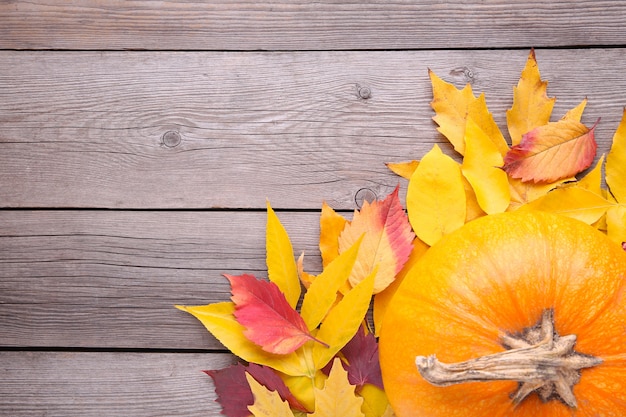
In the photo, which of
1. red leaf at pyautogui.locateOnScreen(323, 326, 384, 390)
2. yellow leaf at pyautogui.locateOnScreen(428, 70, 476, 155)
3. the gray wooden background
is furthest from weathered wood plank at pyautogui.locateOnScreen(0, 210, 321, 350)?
yellow leaf at pyautogui.locateOnScreen(428, 70, 476, 155)

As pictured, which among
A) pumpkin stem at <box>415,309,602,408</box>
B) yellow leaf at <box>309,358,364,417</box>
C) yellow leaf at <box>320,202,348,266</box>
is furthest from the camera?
yellow leaf at <box>320,202,348,266</box>

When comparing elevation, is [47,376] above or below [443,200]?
below

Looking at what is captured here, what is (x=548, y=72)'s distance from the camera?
0.78 m

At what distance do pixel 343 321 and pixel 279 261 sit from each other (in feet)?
0.38

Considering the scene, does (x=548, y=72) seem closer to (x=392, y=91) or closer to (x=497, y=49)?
(x=497, y=49)

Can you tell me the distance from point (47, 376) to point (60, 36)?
498 mm

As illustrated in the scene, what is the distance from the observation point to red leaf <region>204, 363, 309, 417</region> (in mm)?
713

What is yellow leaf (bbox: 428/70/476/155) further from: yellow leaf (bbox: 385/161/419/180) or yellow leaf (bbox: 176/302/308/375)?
yellow leaf (bbox: 176/302/308/375)

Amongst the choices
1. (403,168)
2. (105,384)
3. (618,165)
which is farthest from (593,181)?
(105,384)

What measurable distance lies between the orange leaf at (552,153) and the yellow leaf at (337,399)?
1.15ft

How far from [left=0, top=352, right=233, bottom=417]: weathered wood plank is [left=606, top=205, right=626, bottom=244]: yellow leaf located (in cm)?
55

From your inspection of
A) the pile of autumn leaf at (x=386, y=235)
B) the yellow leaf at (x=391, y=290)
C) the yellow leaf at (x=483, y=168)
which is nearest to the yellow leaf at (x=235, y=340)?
the pile of autumn leaf at (x=386, y=235)

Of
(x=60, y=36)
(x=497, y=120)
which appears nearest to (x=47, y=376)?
(x=60, y=36)

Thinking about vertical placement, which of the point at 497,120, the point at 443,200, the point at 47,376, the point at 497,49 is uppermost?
the point at 497,49
